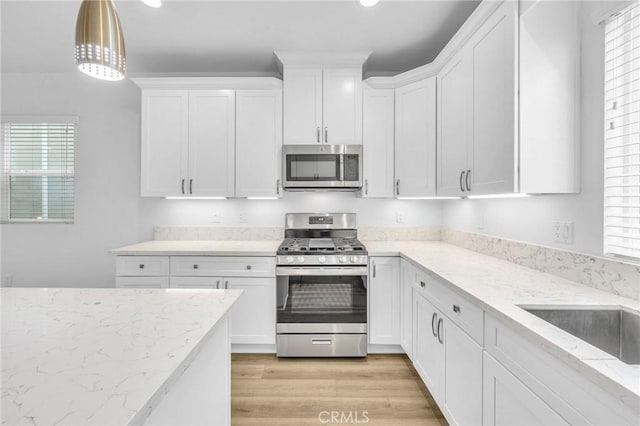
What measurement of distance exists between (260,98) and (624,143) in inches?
99.7

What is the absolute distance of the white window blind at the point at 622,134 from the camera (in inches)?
52.6

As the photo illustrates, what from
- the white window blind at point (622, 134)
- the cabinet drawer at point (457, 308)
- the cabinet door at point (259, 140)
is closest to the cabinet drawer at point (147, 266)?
the cabinet door at point (259, 140)

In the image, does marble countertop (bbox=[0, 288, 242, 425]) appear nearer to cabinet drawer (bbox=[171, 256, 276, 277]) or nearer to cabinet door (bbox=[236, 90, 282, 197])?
cabinet drawer (bbox=[171, 256, 276, 277])

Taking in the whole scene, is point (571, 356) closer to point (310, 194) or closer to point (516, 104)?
point (516, 104)

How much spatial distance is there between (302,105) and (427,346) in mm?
2210


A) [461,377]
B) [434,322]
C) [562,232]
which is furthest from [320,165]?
[461,377]

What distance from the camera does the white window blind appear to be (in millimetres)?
1335

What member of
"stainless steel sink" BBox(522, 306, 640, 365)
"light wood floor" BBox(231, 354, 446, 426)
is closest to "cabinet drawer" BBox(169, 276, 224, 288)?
"light wood floor" BBox(231, 354, 446, 426)

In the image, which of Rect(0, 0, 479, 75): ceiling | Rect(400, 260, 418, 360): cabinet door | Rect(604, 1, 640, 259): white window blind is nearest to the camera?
Rect(604, 1, 640, 259): white window blind

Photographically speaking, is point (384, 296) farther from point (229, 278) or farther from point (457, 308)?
point (229, 278)

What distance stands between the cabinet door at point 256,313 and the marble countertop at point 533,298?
1184mm

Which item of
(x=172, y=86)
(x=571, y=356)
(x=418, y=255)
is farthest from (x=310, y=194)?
(x=571, y=356)

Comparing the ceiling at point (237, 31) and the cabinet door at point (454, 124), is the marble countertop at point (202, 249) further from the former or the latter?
the ceiling at point (237, 31)

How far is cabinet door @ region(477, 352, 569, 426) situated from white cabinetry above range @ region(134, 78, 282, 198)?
214 centimetres
